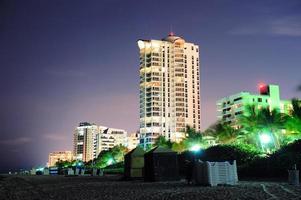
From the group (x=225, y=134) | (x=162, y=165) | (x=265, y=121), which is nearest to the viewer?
(x=162, y=165)

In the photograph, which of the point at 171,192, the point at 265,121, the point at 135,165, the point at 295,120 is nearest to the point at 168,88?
the point at 265,121

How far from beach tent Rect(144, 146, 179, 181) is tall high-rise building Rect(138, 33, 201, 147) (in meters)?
147

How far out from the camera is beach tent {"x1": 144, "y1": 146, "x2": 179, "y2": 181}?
25.5 metres

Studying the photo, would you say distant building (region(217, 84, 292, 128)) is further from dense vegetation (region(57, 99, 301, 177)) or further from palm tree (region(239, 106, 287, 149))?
palm tree (region(239, 106, 287, 149))

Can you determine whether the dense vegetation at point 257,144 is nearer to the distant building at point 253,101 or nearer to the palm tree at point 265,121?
the palm tree at point 265,121

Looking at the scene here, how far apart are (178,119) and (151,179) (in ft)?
499

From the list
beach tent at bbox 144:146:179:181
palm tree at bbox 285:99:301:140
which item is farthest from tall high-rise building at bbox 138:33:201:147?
beach tent at bbox 144:146:179:181

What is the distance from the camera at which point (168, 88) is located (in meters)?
183

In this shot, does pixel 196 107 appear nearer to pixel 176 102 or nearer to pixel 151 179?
pixel 176 102

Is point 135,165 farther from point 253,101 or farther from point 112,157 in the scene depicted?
point 253,101

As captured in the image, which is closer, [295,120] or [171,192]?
[171,192]

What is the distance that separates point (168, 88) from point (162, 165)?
157739 mm

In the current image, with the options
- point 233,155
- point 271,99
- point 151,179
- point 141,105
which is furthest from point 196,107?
point 151,179

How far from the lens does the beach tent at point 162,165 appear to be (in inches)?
1004
